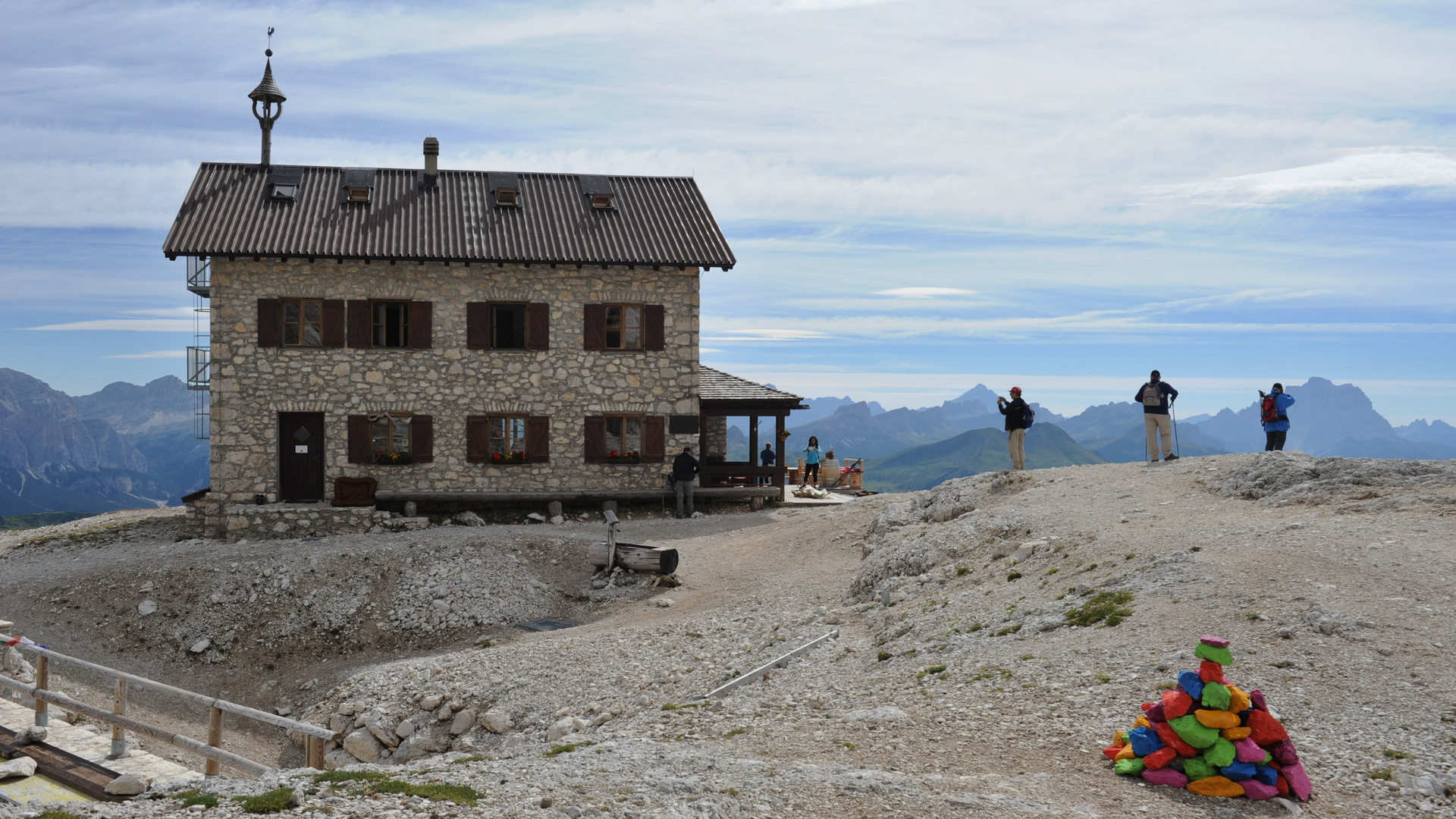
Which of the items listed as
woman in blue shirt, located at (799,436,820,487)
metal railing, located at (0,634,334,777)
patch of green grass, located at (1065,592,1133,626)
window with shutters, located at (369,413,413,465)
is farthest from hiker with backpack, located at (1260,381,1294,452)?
window with shutters, located at (369,413,413,465)

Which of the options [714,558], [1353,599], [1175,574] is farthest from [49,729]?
[1353,599]

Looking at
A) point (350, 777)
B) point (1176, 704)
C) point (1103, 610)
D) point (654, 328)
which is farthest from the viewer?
point (654, 328)

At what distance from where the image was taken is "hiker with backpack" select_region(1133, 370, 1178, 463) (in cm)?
1861

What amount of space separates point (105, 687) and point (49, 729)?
15.0ft

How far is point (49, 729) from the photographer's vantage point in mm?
11398

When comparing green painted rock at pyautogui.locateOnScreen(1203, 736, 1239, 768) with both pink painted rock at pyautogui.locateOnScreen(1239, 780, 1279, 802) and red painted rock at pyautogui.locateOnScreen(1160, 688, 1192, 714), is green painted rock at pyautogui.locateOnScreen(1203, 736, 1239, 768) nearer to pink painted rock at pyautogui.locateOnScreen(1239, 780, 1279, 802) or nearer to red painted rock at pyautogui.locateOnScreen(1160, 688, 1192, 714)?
pink painted rock at pyautogui.locateOnScreen(1239, 780, 1279, 802)

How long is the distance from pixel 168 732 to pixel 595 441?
15.1 meters

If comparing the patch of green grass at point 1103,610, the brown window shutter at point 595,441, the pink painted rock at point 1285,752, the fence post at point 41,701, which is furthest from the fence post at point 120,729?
the brown window shutter at point 595,441

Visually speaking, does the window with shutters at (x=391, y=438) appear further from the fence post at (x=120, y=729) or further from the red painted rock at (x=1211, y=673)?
the red painted rock at (x=1211, y=673)

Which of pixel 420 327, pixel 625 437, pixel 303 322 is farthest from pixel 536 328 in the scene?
pixel 303 322

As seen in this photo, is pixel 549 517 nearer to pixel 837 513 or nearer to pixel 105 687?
pixel 837 513

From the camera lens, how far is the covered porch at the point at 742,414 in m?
26.6

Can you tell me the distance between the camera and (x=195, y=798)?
6.71 m

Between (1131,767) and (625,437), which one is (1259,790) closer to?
(1131,767)
